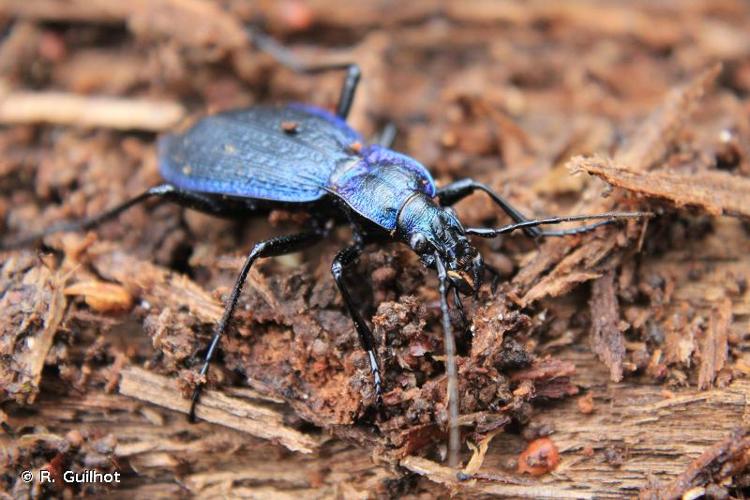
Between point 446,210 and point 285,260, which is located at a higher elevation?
point 446,210

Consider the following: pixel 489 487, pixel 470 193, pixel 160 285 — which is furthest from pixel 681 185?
pixel 160 285

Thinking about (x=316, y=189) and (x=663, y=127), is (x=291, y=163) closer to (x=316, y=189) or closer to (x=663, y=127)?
(x=316, y=189)

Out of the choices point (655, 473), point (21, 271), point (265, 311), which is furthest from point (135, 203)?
point (655, 473)

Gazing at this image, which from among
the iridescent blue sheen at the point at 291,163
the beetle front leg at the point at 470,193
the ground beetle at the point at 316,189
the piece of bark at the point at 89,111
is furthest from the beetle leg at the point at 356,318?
the piece of bark at the point at 89,111

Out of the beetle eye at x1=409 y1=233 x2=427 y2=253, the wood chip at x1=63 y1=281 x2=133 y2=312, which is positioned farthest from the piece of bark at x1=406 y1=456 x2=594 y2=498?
the wood chip at x1=63 y1=281 x2=133 y2=312

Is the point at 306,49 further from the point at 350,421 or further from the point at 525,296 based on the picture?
the point at 350,421

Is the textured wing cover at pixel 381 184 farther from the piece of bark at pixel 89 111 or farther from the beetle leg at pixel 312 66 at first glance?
the piece of bark at pixel 89 111
